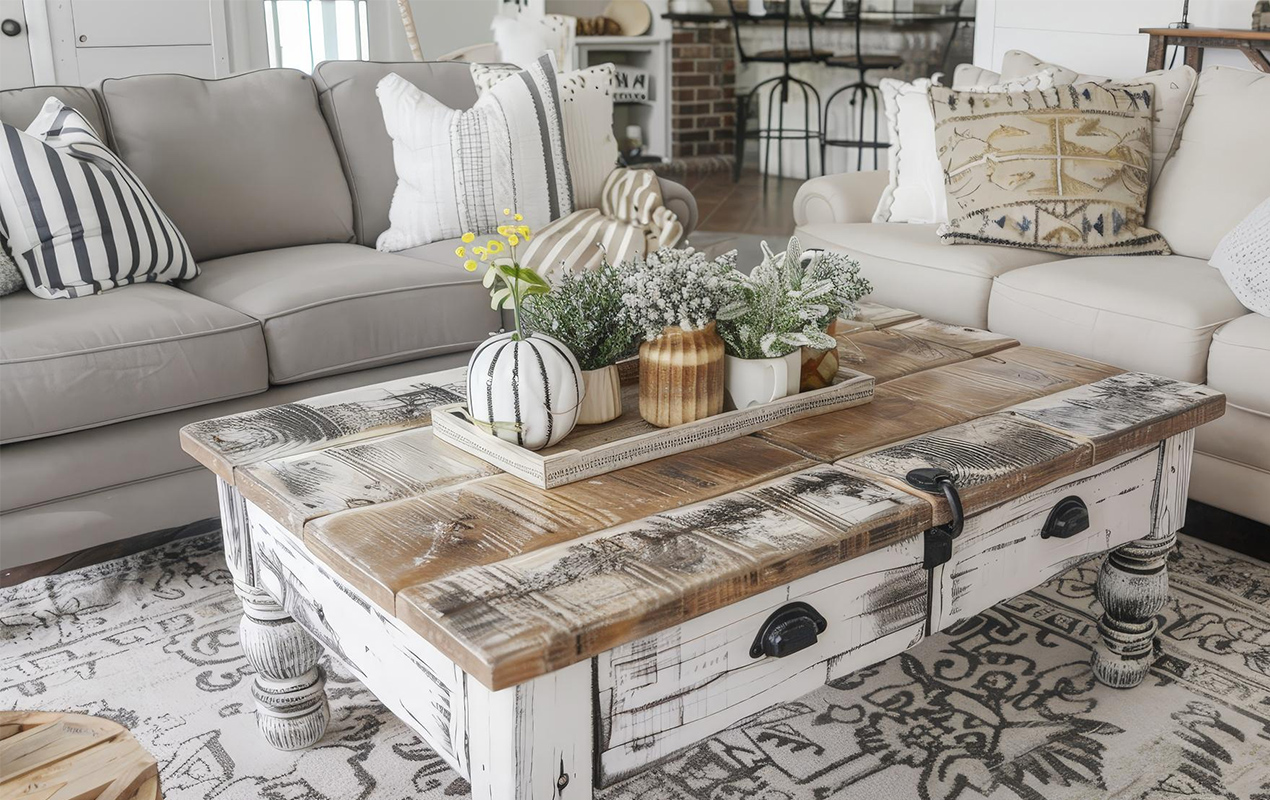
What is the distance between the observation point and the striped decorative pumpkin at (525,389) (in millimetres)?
1422

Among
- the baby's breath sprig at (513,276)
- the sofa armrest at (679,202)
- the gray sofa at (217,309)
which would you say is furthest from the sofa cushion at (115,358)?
the sofa armrest at (679,202)

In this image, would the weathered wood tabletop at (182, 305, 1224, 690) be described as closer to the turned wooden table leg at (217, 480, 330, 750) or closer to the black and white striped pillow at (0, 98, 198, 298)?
the turned wooden table leg at (217, 480, 330, 750)

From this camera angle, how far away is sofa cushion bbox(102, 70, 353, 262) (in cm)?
269

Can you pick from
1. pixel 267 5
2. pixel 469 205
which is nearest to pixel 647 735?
pixel 469 205

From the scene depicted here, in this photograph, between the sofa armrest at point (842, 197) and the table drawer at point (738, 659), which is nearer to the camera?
the table drawer at point (738, 659)

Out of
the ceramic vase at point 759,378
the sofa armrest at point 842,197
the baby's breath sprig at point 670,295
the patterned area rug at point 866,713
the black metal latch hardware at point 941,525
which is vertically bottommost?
the patterned area rug at point 866,713

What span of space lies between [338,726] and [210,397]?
79 centimetres

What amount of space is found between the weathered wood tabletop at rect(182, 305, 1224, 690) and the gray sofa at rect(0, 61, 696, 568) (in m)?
0.59

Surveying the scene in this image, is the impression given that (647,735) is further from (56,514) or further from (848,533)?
(56,514)

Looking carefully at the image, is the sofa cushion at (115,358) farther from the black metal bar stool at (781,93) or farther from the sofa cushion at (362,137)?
the black metal bar stool at (781,93)

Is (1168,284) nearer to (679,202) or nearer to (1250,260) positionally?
(1250,260)

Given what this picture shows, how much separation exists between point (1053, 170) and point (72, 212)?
2281mm

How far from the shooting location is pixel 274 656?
158 cm

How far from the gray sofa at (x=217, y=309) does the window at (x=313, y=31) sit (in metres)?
2.08
